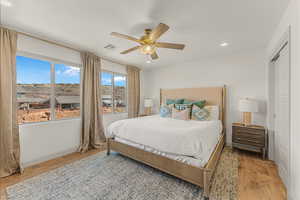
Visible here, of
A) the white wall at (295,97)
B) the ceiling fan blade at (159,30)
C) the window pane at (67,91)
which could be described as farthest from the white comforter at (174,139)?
the window pane at (67,91)

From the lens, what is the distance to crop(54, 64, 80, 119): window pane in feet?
9.77

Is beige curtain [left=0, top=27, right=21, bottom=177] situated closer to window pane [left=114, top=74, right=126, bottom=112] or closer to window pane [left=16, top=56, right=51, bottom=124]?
window pane [left=16, top=56, right=51, bottom=124]

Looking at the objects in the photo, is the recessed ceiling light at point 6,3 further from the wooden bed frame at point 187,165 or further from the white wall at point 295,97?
the white wall at point 295,97

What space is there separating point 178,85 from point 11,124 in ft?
13.7

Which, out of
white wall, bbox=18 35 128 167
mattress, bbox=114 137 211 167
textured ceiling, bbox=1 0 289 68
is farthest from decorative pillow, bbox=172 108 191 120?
white wall, bbox=18 35 128 167

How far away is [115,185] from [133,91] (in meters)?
3.27

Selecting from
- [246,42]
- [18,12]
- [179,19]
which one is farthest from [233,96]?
[18,12]

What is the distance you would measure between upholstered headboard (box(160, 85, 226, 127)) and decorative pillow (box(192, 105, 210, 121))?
1.82ft

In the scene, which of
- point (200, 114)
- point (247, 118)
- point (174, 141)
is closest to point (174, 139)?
point (174, 141)

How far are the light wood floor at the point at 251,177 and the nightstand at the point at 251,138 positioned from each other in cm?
21

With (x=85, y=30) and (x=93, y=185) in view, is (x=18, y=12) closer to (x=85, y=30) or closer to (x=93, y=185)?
(x=85, y=30)

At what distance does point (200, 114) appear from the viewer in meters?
3.21

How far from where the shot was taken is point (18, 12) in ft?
6.01

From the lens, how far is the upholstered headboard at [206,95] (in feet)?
11.5
